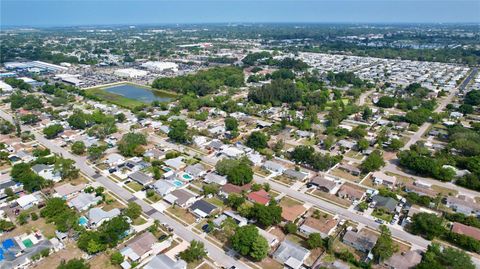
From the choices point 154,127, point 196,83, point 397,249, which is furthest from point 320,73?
point 397,249

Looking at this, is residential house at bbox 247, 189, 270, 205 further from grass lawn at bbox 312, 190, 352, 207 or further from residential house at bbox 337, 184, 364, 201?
residential house at bbox 337, 184, 364, 201

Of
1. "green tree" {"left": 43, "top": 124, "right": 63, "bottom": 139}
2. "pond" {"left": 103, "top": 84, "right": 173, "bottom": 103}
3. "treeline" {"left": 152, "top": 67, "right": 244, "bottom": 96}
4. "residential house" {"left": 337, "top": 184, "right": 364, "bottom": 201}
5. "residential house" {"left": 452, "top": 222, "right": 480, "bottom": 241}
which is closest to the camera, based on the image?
"residential house" {"left": 452, "top": 222, "right": 480, "bottom": 241}

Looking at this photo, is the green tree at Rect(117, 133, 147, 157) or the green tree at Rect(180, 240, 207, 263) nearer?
the green tree at Rect(180, 240, 207, 263)

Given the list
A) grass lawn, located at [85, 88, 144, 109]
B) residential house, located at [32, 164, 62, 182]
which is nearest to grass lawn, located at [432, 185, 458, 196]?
residential house, located at [32, 164, 62, 182]

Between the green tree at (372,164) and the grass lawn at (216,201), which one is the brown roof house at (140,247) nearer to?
the grass lawn at (216,201)

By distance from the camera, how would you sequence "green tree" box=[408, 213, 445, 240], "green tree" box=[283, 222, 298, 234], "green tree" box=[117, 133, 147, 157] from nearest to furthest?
1. "green tree" box=[408, 213, 445, 240]
2. "green tree" box=[283, 222, 298, 234]
3. "green tree" box=[117, 133, 147, 157]

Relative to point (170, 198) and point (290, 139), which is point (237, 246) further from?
point (290, 139)

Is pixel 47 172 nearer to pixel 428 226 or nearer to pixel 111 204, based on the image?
pixel 111 204

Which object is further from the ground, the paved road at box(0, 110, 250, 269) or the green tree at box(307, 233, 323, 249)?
the green tree at box(307, 233, 323, 249)
